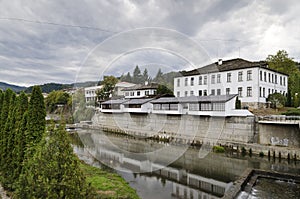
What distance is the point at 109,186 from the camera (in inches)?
370

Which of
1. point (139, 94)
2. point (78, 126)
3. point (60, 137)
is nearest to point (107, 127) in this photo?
point (78, 126)

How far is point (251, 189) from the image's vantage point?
9.43 metres

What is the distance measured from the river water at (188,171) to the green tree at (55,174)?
5.53 meters

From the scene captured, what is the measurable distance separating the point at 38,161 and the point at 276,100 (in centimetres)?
2498

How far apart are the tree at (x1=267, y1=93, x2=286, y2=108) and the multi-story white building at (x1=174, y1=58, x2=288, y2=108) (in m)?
0.66

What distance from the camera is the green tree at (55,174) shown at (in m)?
4.20

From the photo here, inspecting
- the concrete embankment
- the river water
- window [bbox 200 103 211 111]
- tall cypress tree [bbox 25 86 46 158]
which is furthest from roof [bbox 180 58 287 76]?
tall cypress tree [bbox 25 86 46 158]

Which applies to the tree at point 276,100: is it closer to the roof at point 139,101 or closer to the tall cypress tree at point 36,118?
the roof at point 139,101

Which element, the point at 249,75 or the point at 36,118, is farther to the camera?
the point at 249,75

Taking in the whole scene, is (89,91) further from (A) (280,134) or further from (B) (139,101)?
(A) (280,134)

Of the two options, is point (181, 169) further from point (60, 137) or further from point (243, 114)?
point (60, 137)

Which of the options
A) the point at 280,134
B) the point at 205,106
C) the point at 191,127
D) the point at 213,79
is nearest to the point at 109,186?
the point at 205,106

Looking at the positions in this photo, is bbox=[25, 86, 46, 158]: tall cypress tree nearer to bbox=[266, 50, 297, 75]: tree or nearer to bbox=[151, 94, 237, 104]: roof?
bbox=[151, 94, 237, 104]: roof

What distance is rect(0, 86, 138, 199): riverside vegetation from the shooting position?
14.0ft
